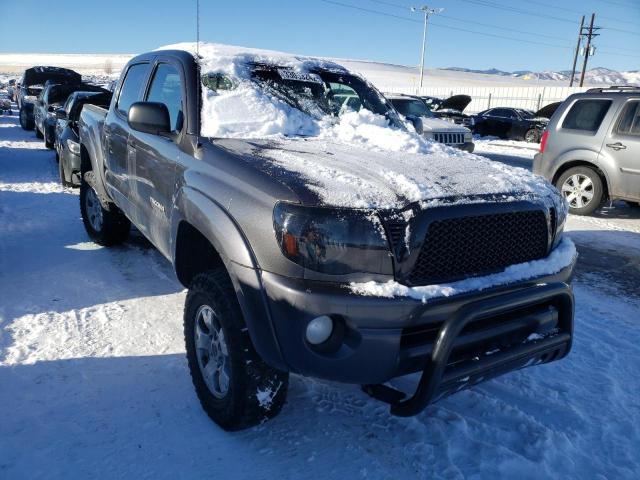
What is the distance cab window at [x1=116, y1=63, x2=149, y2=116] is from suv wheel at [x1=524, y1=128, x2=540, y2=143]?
1910 cm

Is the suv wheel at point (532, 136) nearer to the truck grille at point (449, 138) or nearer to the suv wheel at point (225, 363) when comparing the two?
the truck grille at point (449, 138)

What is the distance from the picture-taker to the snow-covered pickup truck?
2104 millimetres

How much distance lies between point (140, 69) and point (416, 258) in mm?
3219

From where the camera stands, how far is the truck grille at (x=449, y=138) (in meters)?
11.7

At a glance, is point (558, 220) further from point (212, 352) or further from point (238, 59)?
point (238, 59)

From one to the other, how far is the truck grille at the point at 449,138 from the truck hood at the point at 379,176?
8.75 m

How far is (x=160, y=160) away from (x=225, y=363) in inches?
57.3

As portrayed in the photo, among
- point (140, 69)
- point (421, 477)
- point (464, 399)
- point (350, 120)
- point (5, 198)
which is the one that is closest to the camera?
point (421, 477)

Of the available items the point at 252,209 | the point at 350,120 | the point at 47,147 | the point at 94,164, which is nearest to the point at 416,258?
the point at 252,209

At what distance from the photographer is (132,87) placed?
4.37m

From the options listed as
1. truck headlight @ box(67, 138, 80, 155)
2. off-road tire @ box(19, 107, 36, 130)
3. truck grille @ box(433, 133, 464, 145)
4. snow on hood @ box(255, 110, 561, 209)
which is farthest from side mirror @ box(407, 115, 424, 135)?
off-road tire @ box(19, 107, 36, 130)

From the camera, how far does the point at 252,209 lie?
7.47 feet

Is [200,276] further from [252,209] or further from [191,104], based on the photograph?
[191,104]

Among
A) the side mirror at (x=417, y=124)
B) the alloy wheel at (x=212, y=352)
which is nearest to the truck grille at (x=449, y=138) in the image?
the side mirror at (x=417, y=124)
